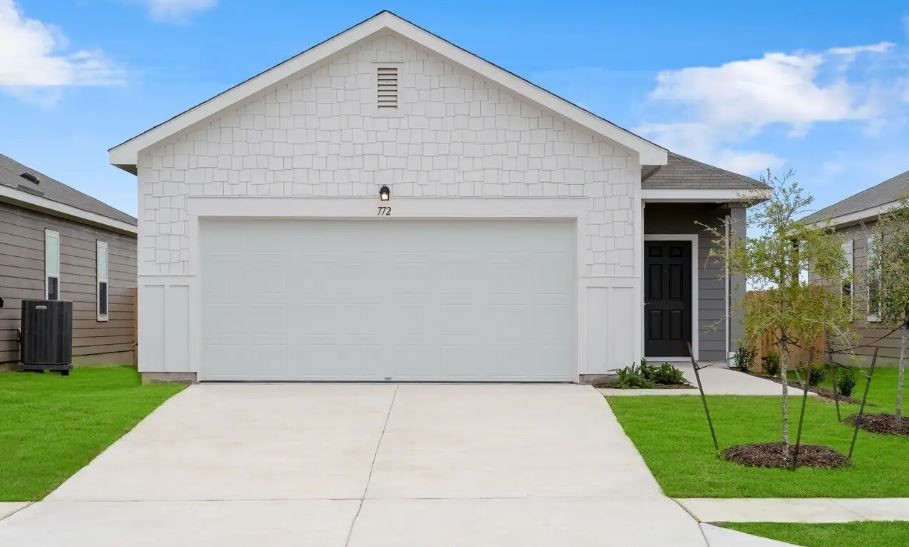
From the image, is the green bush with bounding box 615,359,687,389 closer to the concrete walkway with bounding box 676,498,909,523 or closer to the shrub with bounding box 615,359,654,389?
the shrub with bounding box 615,359,654,389

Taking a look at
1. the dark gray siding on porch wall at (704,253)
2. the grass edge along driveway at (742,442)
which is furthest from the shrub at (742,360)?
the grass edge along driveway at (742,442)

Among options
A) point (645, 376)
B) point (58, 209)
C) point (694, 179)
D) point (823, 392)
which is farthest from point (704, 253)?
point (58, 209)

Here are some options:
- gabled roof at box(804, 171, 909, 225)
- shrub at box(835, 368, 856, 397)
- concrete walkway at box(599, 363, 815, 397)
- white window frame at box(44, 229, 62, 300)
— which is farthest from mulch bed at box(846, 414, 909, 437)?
white window frame at box(44, 229, 62, 300)

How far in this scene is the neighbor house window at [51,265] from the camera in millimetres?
Result: 18875

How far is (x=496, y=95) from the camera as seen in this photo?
13.6 meters

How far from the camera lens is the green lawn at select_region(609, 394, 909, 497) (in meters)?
7.85

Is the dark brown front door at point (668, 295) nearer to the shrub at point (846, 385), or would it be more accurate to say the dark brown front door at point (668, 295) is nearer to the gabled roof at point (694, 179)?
the gabled roof at point (694, 179)

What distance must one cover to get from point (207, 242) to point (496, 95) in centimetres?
464

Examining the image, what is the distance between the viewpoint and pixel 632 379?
13.2 metres

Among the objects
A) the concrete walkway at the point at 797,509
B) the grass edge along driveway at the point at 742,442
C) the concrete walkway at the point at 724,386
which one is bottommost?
the concrete walkway at the point at 797,509

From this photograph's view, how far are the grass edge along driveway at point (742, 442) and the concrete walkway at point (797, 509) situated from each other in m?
0.15

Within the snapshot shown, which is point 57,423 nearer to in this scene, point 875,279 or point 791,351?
point 875,279

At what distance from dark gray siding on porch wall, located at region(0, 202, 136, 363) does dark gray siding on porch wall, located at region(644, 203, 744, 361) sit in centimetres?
1152

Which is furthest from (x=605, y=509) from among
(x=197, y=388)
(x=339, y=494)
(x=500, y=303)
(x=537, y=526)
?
(x=197, y=388)
